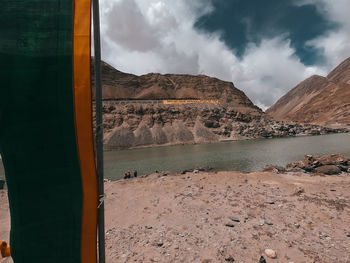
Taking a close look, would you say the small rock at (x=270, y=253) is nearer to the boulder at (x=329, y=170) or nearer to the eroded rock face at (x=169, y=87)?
the boulder at (x=329, y=170)

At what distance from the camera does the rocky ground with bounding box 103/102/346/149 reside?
7100cm

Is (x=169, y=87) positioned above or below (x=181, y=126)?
above

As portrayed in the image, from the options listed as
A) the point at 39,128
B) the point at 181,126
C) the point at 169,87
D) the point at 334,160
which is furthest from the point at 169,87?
the point at 39,128

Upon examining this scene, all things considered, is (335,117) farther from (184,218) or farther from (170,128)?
(184,218)

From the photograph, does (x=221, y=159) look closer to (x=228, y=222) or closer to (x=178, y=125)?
(x=228, y=222)

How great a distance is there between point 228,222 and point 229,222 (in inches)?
1.5

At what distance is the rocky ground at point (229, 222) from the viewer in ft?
17.1

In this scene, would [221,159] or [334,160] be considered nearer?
[334,160]

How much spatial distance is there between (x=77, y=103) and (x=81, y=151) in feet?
1.69

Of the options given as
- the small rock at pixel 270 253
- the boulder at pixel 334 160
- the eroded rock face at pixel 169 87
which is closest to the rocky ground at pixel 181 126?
the eroded rock face at pixel 169 87

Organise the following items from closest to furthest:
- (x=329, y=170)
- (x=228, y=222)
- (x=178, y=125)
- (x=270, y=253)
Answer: (x=270, y=253) < (x=228, y=222) < (x=329, y=170) < (x=178, y=125)

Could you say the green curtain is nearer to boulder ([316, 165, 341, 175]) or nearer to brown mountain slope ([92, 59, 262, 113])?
boulder ([316, 165, 341, 175])

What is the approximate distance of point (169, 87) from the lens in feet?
514

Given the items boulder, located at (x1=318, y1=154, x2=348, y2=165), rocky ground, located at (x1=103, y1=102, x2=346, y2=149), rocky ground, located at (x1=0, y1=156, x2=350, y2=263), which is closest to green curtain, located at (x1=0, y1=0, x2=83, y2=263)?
rocky ground, located at (x1=0, y1=156, x2=350, y2=263)
